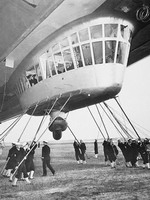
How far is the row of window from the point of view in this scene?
10023 millimetres

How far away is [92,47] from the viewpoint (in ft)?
33.0

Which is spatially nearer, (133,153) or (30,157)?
(30,157)

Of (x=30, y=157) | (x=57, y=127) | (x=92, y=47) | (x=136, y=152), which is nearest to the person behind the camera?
(x=92, y=47)

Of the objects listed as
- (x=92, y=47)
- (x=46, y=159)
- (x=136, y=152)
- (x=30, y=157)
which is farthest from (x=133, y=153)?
(x=92, y=47)

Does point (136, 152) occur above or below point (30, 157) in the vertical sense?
below

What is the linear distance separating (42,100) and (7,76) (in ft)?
16.8

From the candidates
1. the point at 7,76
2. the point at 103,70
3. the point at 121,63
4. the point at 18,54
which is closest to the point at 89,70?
the point at 103,70

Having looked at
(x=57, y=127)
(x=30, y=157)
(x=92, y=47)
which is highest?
(x=92, y=47)

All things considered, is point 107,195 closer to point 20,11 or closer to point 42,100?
point 42,100

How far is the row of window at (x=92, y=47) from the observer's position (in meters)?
10.0

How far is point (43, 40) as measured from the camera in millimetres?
11211

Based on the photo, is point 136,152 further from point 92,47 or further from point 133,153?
point 92,47

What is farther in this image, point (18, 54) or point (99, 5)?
point (18, 54)

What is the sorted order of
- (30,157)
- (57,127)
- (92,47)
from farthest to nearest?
(57,127) → (30,157) → (92,47)
